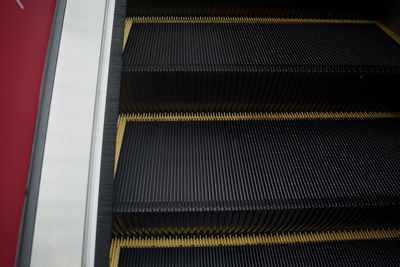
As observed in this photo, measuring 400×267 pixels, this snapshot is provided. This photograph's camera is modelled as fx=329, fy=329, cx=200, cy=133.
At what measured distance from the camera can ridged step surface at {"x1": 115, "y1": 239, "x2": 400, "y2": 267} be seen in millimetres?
1775

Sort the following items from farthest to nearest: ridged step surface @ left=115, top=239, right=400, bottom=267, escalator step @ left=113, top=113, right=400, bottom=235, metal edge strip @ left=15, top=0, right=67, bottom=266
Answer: ridged step surface @ left=115, top=239, right=400, bottom=267 → escalator step @ left=113, top=113, right=400, bottom=235 → metal edge strip @ left=15, top=0, right=67, bottom=266

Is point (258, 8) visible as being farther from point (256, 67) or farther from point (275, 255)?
point (275, 255)

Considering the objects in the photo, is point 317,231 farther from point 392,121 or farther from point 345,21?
point 345,21

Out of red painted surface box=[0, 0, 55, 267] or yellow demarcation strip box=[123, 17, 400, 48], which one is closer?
red painted surface box=[0, 0, 55, 267]

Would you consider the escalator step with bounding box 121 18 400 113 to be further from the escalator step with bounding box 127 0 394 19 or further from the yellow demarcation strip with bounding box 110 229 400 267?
the yellow demarcation strip with bounding box 110 229 400 267

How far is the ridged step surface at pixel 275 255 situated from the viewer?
69.9 inches

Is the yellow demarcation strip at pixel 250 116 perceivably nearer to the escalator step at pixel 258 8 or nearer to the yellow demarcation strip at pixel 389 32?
the yellow demarcation strip at pixel 389 32

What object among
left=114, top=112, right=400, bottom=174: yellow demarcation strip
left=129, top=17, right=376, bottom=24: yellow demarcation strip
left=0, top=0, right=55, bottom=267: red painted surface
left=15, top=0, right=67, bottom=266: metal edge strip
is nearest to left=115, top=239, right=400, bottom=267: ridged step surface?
left=15, top=0, right=67, bottom=266: metal edge strip

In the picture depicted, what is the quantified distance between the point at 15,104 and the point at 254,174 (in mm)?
1161

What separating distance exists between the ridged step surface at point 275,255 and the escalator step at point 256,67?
2.73ft

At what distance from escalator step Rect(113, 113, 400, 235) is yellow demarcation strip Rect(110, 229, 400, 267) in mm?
63

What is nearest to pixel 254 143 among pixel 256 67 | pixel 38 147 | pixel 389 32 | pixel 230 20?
pixel 256 67

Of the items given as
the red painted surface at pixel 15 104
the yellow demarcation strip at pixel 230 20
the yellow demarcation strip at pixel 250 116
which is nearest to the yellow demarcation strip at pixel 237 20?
the yellow demarcation strip at pixel 230 20

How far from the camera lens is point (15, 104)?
1.37m
